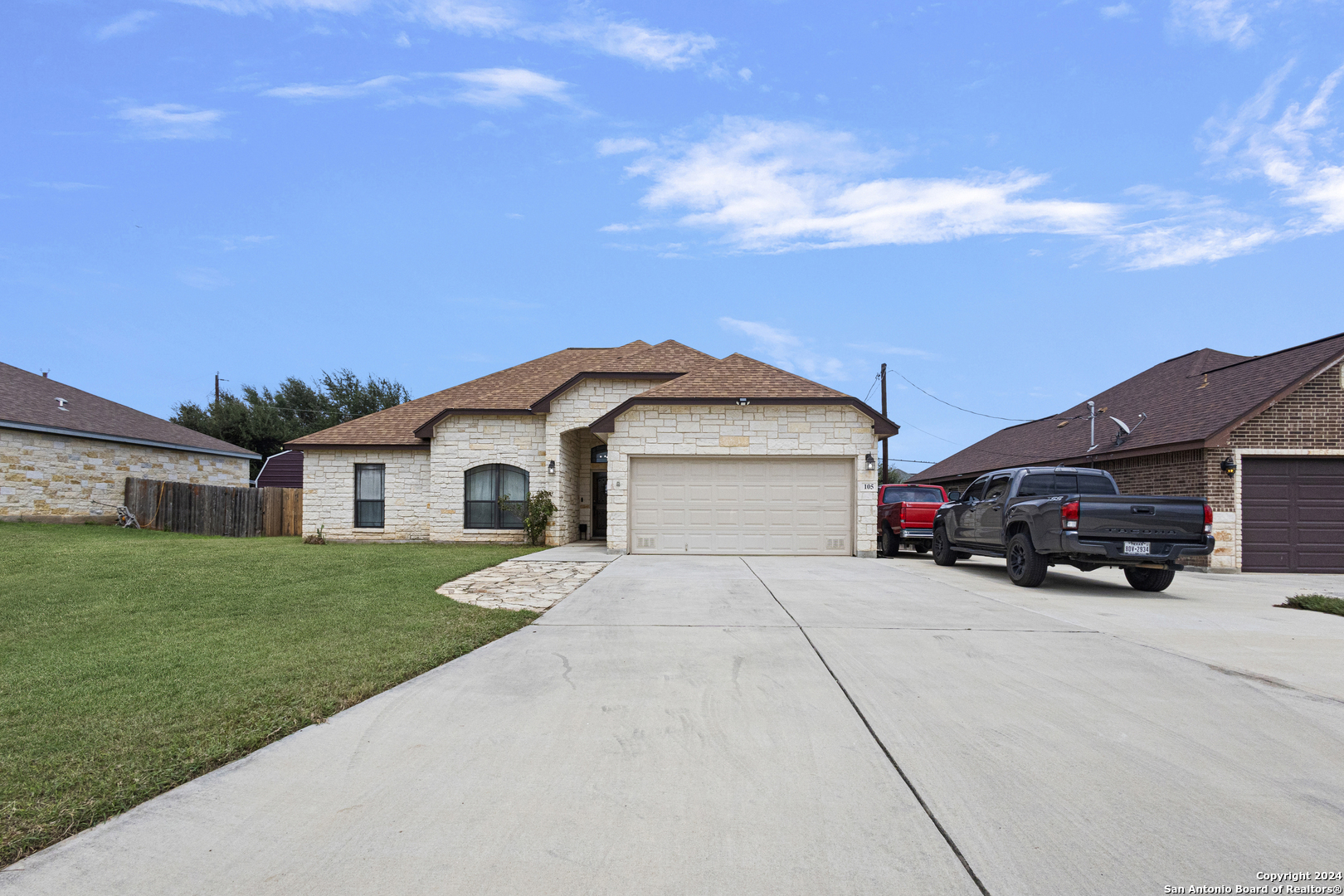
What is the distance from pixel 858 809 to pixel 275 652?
4.80 m

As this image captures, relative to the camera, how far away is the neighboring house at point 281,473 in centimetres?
3272

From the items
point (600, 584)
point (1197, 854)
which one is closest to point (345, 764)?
point (1197, 854)

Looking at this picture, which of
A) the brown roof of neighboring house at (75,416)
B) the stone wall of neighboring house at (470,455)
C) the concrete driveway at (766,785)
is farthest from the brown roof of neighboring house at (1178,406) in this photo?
the brown roof of neighboring house at (75,416)

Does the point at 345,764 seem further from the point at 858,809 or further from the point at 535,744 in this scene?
the point at 858,809

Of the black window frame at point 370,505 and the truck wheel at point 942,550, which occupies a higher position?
the black window frame at point 370,505

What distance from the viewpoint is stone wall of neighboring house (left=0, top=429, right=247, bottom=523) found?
2125 centimetres

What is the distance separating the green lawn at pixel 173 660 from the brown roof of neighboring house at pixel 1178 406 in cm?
1519

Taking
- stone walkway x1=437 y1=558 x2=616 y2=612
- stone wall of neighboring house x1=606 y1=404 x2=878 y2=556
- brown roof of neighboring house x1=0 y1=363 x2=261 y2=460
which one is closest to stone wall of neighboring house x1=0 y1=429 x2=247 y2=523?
brown roof of neighboring house x1=0 y1=363 x2=261 y2=460

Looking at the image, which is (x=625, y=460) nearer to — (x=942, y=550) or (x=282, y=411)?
(x=942, y=550)

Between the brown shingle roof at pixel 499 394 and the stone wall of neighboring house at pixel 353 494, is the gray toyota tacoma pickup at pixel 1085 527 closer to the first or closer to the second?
the brown shingle roof at pixel 499 394

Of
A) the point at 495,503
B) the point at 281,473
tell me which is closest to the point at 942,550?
the point at 495,503

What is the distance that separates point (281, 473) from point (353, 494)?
15955 millimetres

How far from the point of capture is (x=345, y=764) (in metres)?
3.65

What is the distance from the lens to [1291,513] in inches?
595
